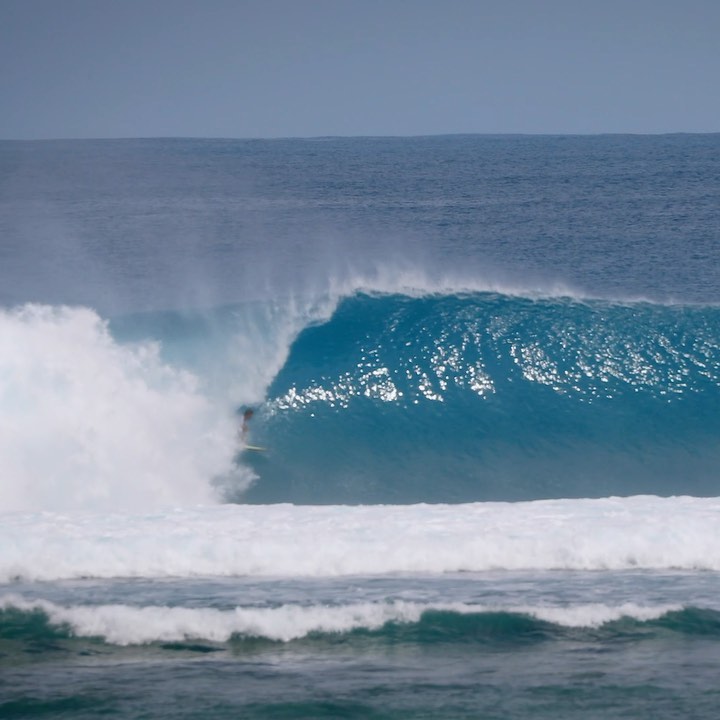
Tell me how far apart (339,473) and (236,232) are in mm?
25985

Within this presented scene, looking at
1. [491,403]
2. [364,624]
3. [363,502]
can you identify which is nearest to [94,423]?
[363,502]

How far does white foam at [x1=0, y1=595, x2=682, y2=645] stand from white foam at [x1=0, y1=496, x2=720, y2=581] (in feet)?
2.60

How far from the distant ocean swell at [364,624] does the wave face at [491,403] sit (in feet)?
13.8

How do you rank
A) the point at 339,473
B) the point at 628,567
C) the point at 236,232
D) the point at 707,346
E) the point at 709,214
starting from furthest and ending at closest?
the point at 709,214, the point at 236,232, the point at 707,346, the point at 339,473, the point at 628,567

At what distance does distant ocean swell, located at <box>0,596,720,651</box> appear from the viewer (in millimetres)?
6422

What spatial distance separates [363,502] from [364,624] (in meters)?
4.40

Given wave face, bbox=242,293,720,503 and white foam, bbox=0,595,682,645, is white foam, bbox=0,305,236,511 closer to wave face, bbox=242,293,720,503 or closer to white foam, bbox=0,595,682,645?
wave face, bbox=242,293,720,503

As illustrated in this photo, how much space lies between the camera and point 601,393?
12.6m

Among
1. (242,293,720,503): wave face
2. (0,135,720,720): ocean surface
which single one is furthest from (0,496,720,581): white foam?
(242,293,720,503): wave face

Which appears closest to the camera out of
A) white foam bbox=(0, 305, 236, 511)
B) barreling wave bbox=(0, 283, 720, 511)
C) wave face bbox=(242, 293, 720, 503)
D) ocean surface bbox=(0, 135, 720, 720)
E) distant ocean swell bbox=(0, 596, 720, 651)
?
ocean surface bbox=(0, 135, 720, 720)

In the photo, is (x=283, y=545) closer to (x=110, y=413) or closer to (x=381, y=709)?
(x=381, y=709)

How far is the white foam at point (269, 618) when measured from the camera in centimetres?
647

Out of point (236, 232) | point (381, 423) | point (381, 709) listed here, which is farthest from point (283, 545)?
point (236, 232)

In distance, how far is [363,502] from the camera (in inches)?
431
